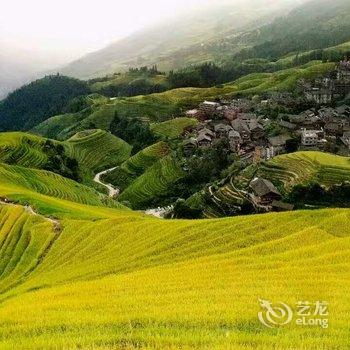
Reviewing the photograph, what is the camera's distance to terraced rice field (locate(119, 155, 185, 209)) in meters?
106

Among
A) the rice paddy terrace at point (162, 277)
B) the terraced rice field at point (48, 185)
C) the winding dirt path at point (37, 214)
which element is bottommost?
the terraced rice field at point (48, 185)

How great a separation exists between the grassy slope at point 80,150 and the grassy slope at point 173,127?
11.1 m

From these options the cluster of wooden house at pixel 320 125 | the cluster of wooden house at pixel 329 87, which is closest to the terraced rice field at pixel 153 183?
the cluster of wooden house at pixel 320 125

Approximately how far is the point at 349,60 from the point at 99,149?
100264mm

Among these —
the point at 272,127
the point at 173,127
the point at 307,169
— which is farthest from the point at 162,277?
the point at 173,127

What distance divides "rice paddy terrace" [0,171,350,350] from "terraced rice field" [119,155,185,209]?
5262 centimetres

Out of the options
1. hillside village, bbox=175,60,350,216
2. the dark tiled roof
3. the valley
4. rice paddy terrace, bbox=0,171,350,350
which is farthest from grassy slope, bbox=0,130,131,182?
rice paddy terrace, bbox=0,171,350,350

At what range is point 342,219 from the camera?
118ft

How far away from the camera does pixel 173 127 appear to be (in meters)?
156

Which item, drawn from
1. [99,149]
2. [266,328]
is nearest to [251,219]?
[266,328]

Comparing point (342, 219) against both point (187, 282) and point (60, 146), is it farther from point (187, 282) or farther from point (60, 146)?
point (60, 146)

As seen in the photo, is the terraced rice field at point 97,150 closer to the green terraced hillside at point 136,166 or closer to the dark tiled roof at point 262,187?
the green terraced hillside at point 136,166

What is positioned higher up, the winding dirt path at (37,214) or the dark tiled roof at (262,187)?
the winding dirt path at (37,214)

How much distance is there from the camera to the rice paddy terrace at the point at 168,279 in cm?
1370
